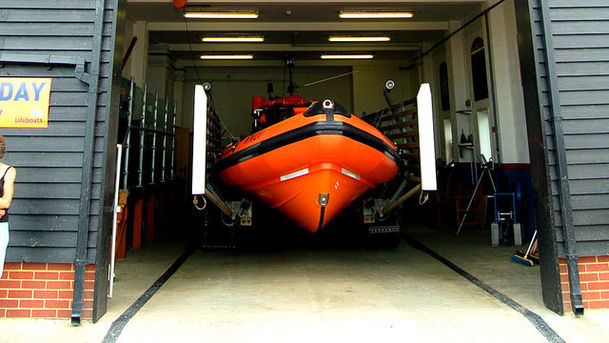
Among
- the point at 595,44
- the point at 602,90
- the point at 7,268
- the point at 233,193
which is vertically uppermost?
the point at 595,44

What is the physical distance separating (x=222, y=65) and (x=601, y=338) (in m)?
10.4

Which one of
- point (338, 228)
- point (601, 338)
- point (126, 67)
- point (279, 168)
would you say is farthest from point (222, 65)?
point (601, 338)

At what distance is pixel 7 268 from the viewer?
7.30 feet

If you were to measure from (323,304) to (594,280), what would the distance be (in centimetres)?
194

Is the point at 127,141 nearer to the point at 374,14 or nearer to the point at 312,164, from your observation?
the point at 312,164

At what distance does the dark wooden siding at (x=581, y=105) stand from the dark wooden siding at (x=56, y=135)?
10.4 ft

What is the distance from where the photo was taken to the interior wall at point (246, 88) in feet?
35.2

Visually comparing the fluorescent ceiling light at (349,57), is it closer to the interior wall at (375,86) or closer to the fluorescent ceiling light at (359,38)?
Answer: the interior wall at (375,86)

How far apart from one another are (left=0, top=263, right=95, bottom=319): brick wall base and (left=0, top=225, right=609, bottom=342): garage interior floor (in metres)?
0.07

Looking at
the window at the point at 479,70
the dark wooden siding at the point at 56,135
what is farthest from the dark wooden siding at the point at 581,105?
the window at the point at 479,70

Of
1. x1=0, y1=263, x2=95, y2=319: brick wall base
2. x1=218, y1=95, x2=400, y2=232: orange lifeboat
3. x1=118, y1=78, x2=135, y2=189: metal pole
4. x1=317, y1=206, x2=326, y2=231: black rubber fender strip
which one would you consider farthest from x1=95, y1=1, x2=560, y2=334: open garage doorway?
x1=0, y1=263, x2=95, y2=319: brick wall base

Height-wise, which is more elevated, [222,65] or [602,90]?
[222,65]

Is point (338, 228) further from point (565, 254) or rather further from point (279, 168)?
point (565, 254)

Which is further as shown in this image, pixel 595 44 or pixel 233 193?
pixel 233 193
